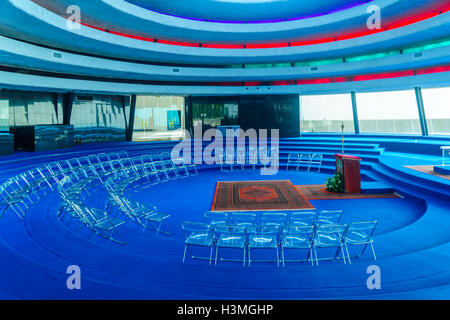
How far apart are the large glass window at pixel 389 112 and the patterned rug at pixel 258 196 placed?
10889 mm

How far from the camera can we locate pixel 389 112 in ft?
62.4

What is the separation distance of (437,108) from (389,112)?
264 centimetres

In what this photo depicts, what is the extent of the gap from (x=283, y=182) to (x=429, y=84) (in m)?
10.2

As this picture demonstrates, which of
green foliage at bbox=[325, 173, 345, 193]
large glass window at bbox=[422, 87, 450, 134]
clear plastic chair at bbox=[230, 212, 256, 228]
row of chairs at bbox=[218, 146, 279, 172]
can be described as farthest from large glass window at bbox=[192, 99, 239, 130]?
clear plastic chair at bbox=[230, 212, 256, 228]

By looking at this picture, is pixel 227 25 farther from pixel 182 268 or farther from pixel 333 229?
pixel 182 268

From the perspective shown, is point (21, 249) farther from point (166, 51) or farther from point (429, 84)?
point (429, 84)

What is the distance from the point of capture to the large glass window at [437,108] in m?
16.5

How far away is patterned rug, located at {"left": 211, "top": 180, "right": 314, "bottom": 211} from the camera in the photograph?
909 centimetres

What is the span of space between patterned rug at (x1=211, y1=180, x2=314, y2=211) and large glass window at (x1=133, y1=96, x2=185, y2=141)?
10.1 metres

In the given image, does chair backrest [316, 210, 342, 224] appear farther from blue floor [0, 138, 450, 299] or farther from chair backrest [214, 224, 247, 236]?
chair backrest [214, 224, 247, 236]

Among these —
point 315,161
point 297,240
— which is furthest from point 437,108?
point 297,240

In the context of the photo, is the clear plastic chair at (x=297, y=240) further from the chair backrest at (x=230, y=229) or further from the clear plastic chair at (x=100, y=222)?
the clear plastic chair at (x=100, y=222)
